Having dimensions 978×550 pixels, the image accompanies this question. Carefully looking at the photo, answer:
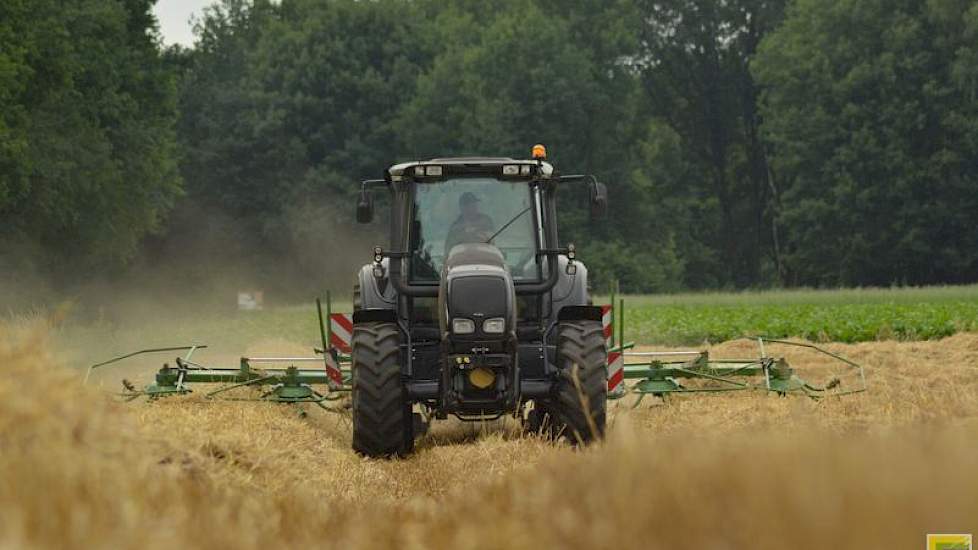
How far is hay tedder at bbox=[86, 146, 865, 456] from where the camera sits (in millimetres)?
11133

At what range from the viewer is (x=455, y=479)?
9.33 meters

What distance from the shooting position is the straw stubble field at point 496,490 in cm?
530

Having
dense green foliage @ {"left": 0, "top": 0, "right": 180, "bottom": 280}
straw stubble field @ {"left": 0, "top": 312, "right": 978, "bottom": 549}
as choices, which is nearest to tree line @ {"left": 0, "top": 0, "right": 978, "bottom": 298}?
dense green foliage @ {"left": 0, "top": 0, "right": 180, "bottom": 280}

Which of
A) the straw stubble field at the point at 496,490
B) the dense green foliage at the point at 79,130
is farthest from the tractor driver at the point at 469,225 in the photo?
the dense green foliage at the point at 79,130

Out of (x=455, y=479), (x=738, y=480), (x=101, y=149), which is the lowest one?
(x=455, y=479)

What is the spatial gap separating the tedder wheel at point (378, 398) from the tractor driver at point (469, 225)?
4.21 ft

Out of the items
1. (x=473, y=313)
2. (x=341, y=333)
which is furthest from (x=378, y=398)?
(x=341, y=333)

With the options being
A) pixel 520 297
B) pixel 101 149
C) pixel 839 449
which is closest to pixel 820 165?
pixel 101 149

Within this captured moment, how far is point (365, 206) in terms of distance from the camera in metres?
12.6

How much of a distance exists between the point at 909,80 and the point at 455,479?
5448 cm

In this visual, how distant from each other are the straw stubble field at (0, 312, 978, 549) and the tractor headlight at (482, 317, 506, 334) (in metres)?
2.27

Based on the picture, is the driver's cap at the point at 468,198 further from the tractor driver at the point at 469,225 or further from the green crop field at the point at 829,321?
the green crop field at the point at 829,321

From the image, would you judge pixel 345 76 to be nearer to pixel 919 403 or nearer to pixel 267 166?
pixel 267 166

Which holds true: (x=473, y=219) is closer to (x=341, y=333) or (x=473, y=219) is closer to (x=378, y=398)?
Answer: (x=378, y=398)
